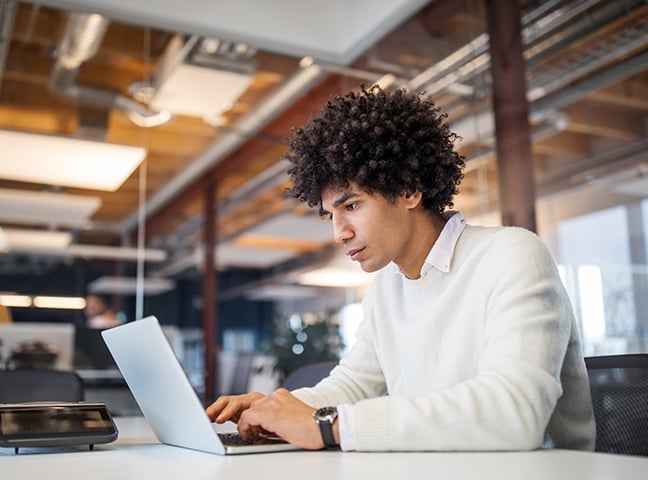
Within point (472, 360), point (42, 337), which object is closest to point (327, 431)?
point (472, 360)

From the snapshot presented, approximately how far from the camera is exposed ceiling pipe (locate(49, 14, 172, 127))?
4.18 meters

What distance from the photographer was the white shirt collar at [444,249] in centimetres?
148

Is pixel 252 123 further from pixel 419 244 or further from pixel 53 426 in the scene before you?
pixel 53 426

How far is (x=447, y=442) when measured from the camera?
3.57 feet

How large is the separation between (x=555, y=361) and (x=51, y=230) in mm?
3771

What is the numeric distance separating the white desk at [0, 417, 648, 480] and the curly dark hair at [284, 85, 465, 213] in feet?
2.07

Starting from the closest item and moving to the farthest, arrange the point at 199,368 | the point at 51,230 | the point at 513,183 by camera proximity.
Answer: the point at 513,183
the point at 51,230
the point at 199,368

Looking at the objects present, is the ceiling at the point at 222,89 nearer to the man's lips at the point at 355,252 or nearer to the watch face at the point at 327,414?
the man's lips at the point at 355,252

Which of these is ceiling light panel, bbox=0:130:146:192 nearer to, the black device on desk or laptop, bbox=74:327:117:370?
laptop, bbox=74:327:117:370

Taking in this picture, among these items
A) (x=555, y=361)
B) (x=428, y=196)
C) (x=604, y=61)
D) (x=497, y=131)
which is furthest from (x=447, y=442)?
(x=497, y=131)

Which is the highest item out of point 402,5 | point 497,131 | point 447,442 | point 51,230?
point 402,5

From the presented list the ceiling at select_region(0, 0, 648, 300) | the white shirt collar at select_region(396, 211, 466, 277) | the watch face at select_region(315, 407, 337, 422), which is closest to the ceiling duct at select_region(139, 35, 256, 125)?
the ceiling at select_region(0, 0, 648, 300)

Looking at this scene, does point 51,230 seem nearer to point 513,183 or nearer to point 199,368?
point 199,368

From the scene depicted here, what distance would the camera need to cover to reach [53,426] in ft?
4.11
